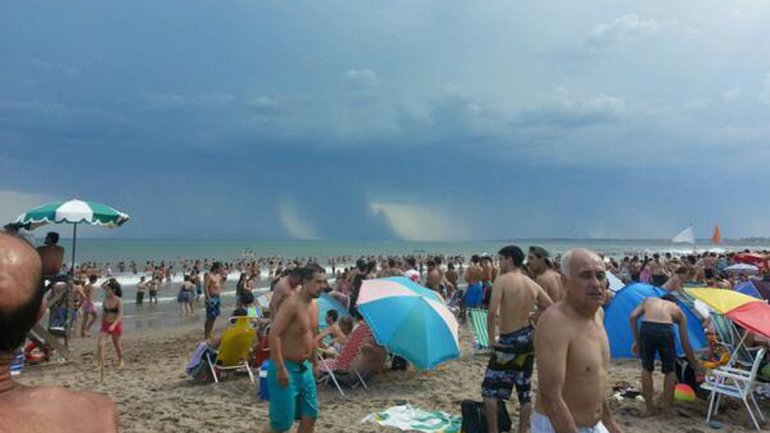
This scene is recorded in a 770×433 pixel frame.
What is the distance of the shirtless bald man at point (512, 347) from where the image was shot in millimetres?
4641

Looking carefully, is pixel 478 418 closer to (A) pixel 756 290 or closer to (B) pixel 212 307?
(A) pixel 756 290

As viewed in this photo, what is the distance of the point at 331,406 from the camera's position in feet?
19.9

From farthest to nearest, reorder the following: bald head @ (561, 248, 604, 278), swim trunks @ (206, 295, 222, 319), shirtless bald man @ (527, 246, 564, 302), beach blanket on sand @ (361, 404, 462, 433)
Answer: swim trunks @ (206, 295, 222, 319) → shirtless bald man @ (527, 246, 564, 302) → beach blanket on sand @ (361, 404, 462, 433) → bald head @ (561, 248, 604, 278)

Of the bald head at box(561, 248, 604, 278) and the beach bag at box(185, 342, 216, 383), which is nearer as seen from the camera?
the bald head at box(561, 248, 604, 278)

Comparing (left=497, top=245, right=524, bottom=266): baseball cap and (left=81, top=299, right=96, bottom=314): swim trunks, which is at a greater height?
(left=497, top=245, right=524, bottom=266): baseball cap

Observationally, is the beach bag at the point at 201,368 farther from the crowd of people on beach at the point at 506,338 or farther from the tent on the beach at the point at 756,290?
the tent on the beach at the point at 756,290

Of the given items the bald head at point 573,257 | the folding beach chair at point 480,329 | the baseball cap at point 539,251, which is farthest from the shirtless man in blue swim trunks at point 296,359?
the folding beach chair at point 480,329

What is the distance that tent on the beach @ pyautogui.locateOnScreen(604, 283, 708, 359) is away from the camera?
6891 mm

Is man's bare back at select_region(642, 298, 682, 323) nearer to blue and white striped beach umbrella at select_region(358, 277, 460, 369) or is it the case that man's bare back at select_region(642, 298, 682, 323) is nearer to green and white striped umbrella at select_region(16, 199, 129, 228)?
blue and white striped beach umbrella at select_region(358, 277, 460, 369)

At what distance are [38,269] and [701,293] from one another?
5.98m

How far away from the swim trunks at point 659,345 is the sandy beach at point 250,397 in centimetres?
58

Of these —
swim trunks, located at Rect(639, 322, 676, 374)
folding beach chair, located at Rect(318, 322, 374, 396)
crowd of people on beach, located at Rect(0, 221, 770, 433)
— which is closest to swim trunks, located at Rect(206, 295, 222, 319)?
crowd of people on beach, located at Rect(0, 221, 770, 433)

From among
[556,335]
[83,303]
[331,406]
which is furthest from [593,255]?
[83,303]

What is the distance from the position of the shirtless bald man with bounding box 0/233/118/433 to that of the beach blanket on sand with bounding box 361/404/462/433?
4.52 m
